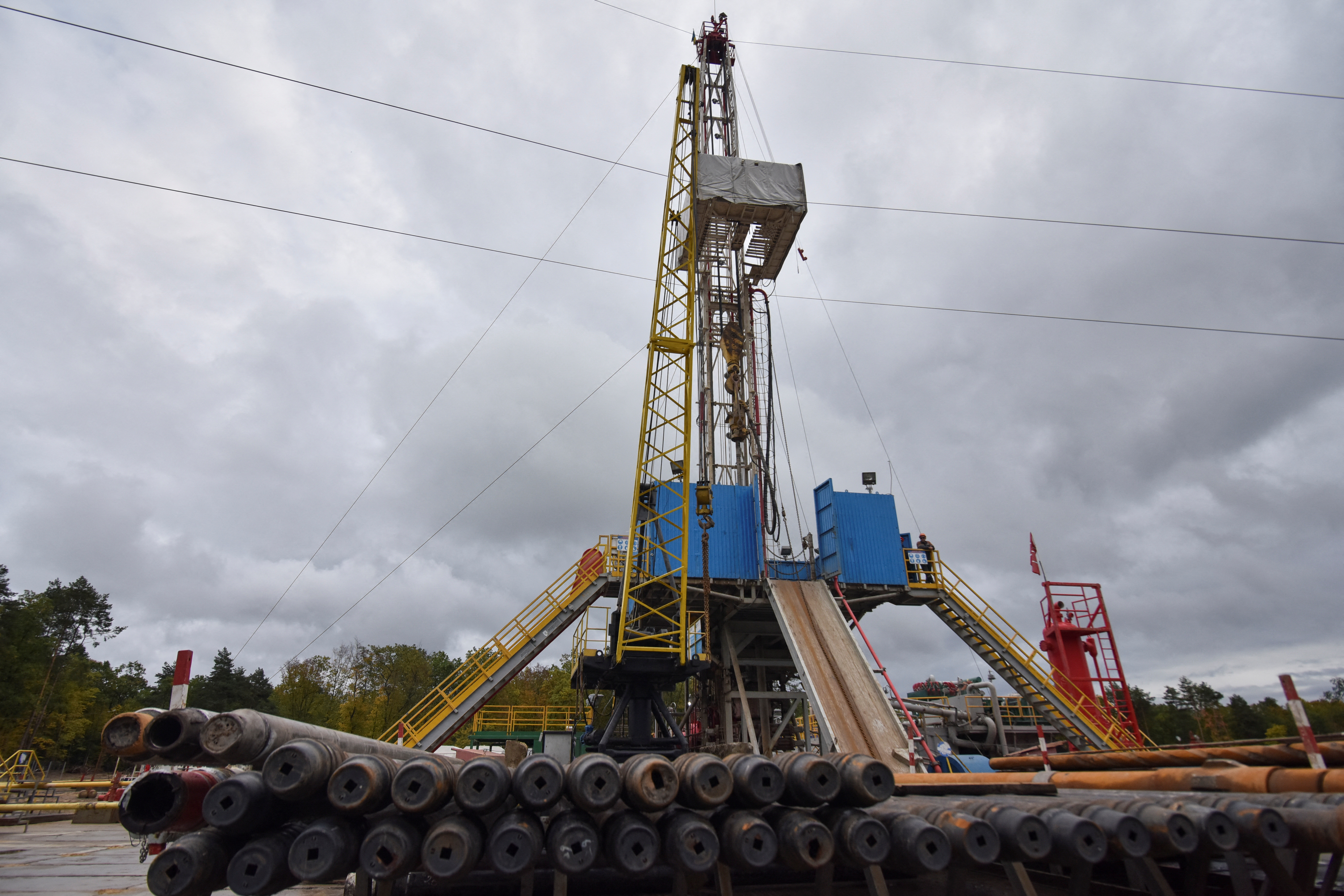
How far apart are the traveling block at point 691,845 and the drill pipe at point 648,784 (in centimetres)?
17

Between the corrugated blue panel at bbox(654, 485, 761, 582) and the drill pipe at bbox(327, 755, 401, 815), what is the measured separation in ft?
47.0

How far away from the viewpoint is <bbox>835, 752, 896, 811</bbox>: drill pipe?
4.95 m

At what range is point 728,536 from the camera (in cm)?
1972

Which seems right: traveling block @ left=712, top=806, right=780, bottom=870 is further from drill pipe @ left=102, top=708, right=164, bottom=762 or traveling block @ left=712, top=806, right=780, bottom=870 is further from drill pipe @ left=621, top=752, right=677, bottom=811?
drill pipe @ left=102, top=708, right=164, bottom=762

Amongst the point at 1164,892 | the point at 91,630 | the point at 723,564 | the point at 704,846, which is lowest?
the point at 1164,892

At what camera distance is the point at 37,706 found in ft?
167

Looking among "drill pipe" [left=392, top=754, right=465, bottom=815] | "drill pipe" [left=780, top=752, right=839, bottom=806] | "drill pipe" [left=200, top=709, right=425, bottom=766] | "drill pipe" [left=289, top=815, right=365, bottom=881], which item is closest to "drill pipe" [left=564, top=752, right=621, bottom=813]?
"drill pipe" [left=392, top=754, right=465, bottom=815]

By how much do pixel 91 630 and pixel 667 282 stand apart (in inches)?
3343

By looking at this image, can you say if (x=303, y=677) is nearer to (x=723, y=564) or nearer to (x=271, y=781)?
(x=723, y=564)

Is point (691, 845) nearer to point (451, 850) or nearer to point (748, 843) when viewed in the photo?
point (748, 843)

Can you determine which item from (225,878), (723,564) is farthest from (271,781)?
(723,564)

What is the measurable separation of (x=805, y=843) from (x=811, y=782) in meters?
0.40

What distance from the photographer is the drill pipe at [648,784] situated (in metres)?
4.68

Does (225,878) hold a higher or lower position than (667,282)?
lower
